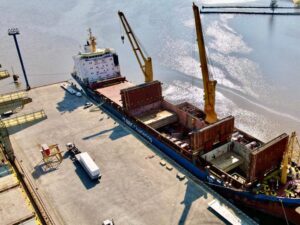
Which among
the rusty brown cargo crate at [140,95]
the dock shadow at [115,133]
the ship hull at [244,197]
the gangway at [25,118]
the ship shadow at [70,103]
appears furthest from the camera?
the ship shadow at [70,103]

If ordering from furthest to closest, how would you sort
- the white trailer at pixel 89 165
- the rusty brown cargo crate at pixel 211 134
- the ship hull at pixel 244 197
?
the rusty brown cargo crate at pixel 211 134
the white trailer at pixel 89 165
the ship hull at pixel 244 197

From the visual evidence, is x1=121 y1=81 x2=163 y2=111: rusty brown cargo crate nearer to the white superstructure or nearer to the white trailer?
Answer: the white trailer

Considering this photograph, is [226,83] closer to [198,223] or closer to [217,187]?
[217,187]

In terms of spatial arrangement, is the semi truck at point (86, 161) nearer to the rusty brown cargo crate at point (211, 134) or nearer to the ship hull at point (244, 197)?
the ship hull at point (244, 197)

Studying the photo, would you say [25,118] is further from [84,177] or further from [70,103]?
[84,177]

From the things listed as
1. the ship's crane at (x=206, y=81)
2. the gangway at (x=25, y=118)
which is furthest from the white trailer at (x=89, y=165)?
the ship's crane at (x=206, y=81)

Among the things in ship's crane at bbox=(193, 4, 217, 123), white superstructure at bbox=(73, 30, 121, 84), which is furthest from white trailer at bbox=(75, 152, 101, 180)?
white superstructure at bbox=(73, 30, 121, 84)
